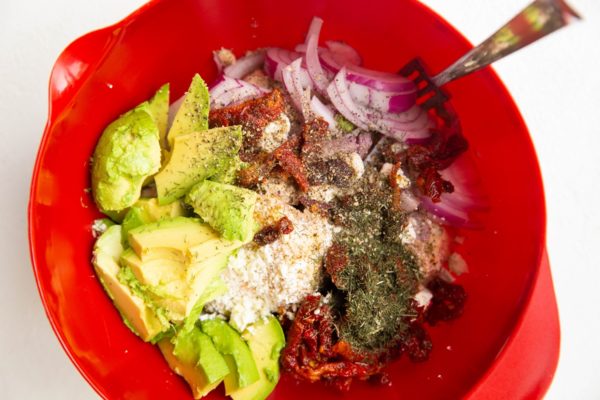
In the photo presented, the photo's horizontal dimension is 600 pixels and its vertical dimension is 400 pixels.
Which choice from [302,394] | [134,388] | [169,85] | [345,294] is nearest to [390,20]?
[169,85]

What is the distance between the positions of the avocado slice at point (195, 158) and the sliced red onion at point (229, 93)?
0.76 feet

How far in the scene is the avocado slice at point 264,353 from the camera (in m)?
1.68

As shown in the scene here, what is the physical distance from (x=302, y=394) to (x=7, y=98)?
1.46 m

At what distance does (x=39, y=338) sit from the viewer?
182cm

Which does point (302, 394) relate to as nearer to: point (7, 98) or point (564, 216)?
point (564, 216)

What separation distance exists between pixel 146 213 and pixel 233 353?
50 cm

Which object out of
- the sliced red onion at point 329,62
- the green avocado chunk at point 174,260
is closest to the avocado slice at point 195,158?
the green avocado chunk at point 174,260

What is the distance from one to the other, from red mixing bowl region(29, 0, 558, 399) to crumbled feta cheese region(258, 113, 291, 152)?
16.0 inches

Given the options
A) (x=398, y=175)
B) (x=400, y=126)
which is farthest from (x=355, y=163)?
(x=400, y=126)

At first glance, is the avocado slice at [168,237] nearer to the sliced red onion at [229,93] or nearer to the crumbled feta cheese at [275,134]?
the crumbled feta cheese at [275,134]

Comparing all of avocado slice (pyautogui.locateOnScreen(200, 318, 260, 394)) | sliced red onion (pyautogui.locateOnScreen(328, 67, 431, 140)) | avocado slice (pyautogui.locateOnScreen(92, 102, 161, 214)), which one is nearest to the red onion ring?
sliced red onion (pyautogui.locateOnScreen(328, 67, 431, 140))

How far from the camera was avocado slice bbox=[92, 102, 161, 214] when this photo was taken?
1500 mm

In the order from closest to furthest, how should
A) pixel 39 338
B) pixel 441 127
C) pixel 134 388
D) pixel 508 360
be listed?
pixel 134 388 → pixel 508 360 → pixel 39 338 → pixel 441 127

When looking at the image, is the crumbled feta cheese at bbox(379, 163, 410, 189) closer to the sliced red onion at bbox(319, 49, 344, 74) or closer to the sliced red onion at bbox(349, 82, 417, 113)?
the sliced red onion at bbox(349, 82, 417, 113)
